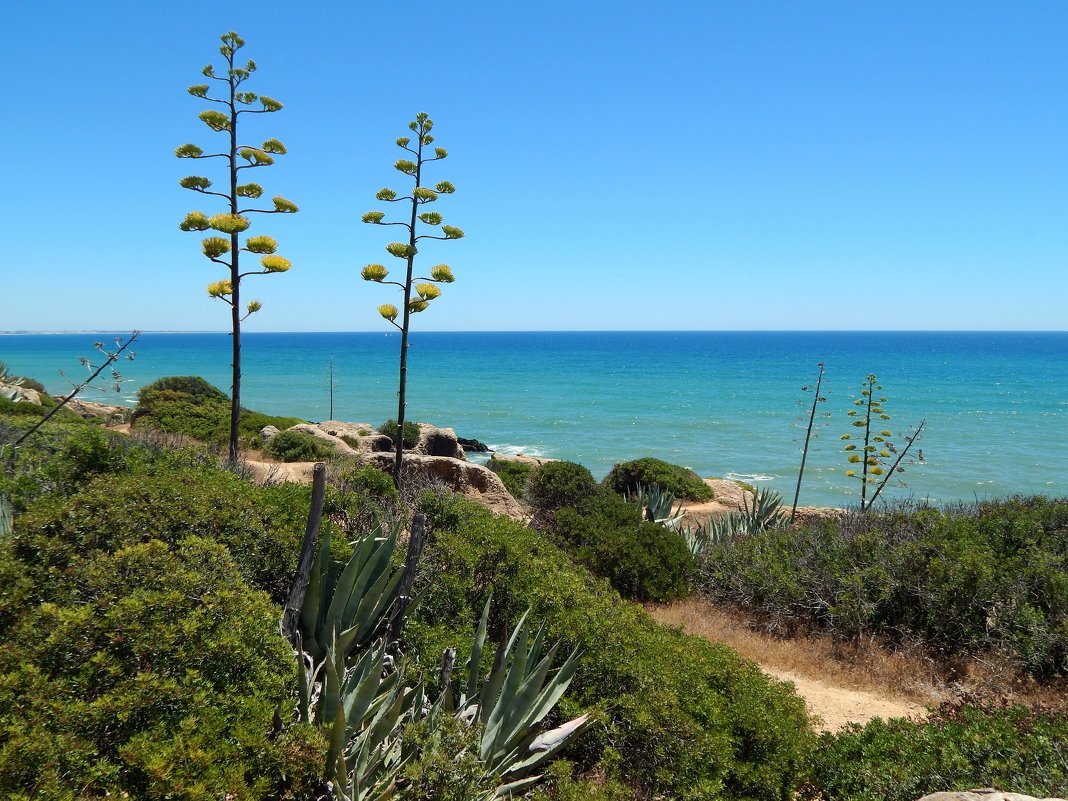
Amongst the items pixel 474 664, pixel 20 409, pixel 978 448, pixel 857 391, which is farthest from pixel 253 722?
pixel 857 391

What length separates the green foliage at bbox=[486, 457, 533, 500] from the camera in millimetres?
17172

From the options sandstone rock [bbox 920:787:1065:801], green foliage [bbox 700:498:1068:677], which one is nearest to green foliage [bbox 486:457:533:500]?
green foliage [bbox 700:498:1068:677]

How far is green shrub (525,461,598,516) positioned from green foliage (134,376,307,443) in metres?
10.3

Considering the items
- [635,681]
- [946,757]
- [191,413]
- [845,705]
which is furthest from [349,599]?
[191,413]

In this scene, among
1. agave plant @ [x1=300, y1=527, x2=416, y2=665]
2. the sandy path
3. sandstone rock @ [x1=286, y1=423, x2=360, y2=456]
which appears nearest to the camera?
agave plant @ [x1=300, y1=527, x2=416, y2=665]

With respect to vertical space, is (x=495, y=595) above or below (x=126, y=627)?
below

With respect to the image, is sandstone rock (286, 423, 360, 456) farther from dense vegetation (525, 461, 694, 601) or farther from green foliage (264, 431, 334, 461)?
dense vegetation (525, 461, 694, 601)

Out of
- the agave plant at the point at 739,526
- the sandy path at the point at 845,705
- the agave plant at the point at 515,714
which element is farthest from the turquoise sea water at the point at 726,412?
the agave plant at the point at 515,714

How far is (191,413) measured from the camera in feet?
77.5

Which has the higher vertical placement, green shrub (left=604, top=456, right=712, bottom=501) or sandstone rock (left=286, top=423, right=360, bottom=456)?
sandstone rock (left=286, top=423, right=360, bottom=456)

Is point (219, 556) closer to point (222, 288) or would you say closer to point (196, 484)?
point (196, 484)

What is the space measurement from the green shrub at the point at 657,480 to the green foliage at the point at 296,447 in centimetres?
827

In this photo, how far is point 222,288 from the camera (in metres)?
8.76

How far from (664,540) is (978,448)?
2781 cm
